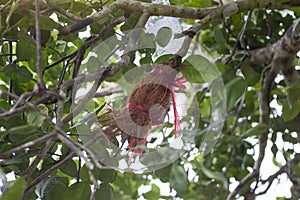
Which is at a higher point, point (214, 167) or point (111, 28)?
point (111, 28)

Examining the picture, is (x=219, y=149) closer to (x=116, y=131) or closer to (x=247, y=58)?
(x=247, y=58)

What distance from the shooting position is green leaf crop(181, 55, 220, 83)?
A: 0.69 metres

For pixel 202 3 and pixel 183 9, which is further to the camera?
pixel 202 3

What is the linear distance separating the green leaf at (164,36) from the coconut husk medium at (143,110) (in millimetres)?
32

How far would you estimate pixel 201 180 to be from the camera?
3.50 feet

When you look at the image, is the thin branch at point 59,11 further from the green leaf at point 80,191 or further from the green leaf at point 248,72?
the green leaf at point 248,72

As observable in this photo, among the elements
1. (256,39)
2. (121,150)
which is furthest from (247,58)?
(121,150)

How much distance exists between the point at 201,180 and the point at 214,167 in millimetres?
100

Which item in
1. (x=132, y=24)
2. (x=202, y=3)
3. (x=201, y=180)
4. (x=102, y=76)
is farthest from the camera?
(x=201, y=180)

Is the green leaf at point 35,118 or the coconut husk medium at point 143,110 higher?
the green leaf at point 35,118

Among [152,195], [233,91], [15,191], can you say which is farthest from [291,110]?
[15,191]

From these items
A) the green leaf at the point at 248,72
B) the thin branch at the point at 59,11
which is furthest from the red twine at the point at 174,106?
the green leaf at the point at 248,72

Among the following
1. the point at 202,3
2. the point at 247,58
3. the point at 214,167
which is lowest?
the point at 214,167

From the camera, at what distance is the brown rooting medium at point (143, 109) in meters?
0.65
